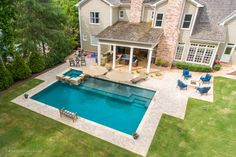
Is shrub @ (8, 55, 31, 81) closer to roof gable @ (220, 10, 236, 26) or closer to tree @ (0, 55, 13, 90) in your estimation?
tree @ (0, 55, 13, 90)

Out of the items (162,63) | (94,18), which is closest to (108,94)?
(162,63)

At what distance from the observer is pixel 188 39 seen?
19438mm

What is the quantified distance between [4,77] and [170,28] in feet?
62.1

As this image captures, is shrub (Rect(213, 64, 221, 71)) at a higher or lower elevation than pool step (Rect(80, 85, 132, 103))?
higher

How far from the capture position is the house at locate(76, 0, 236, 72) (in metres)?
17.8

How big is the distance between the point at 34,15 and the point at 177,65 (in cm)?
1866

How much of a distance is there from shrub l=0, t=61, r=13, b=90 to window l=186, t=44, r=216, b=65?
2129 centimetres

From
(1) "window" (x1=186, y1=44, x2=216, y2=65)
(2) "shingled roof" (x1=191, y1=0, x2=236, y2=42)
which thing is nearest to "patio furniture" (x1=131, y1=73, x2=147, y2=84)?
(1) "window" (x1=186, y1=44, x2=216, y2=65)

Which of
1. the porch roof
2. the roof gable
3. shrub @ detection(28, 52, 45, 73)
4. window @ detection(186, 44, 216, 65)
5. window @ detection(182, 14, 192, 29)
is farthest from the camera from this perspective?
window @ detection(186, 44, 216, 65)

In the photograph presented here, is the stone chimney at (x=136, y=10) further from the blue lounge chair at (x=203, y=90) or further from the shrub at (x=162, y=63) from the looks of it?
the blue lounge chair at (x=203, y=90)

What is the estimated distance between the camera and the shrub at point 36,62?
57.7 ft

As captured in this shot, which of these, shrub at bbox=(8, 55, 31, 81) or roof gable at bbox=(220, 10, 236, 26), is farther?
roof gable at bbox=(220, 10, 236, 26)

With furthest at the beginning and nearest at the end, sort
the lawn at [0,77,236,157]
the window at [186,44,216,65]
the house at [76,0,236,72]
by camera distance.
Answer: the window at [186,44,216,65] → the house at [76,0,236,72] → the lawn at [0,77,236,157]

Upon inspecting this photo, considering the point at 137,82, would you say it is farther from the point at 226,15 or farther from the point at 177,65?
the point at 226,15
